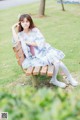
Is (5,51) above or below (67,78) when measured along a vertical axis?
below

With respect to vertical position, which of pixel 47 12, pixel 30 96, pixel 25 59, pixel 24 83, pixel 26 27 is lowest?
pixel 47 12

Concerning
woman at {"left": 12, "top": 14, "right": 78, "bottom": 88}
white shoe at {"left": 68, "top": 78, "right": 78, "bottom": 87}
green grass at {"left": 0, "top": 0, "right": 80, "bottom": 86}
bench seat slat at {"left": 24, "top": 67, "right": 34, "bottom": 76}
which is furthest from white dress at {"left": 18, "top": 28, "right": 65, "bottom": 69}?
green grass at {"left": 0, "top": 0, "right": 80, "bottom": 86}

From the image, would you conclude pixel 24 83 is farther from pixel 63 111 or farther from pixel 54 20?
pixel 54 20

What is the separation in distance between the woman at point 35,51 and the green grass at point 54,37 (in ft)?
2.48

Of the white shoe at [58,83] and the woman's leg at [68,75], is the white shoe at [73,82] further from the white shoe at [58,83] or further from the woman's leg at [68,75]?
the white shoe at [58,83]

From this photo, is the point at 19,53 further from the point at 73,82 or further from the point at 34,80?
the point at 73,82

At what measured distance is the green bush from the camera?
7.86ft

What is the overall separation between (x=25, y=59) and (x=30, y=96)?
4062mm

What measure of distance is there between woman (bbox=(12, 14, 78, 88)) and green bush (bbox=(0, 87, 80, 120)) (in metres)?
3.74

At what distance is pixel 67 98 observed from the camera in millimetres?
2768

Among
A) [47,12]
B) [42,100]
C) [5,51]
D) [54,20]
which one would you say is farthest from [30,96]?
[47,12]

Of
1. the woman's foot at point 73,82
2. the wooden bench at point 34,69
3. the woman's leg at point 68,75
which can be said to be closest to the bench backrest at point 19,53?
the wooden bench at point 34,69

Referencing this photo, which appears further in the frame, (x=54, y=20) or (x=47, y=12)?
(x=47, y=12)

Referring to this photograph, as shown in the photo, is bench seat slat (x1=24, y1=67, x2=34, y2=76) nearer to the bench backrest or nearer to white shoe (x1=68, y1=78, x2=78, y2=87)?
the bench backrest
